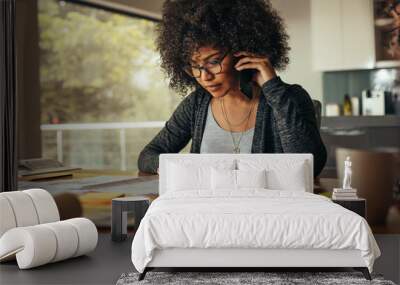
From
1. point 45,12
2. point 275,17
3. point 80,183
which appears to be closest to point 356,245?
point 275,17

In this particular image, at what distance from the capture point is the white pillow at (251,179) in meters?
6.60

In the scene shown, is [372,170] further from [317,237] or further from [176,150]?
[317,237]

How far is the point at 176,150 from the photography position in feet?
24.8

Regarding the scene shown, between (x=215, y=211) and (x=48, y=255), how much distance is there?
148 cm

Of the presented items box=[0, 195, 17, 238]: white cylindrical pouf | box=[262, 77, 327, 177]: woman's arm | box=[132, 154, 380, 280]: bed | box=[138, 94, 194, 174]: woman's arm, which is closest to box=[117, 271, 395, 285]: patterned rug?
box=[132, 154, 380, 280]: bed

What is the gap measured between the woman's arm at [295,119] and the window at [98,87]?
111 centimetres

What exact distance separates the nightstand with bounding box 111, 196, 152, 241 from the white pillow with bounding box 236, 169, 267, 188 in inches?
39.4

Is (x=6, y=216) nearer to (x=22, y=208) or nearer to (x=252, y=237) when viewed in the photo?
(x=22, y=208)

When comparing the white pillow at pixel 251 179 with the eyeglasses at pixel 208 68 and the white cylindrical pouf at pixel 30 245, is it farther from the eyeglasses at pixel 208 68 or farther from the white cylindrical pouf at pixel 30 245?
the white cylindrical pouf at pixel 30 245

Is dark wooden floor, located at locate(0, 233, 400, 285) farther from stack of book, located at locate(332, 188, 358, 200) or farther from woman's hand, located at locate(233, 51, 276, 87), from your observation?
woman's hand, located at locate(233, 51, 276, 87)

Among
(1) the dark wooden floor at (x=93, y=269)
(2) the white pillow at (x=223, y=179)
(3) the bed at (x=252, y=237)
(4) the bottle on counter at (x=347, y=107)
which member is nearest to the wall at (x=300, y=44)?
(4) the bottle on counter at (x=347, y=107)

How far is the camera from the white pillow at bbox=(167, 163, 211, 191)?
676 centimetres

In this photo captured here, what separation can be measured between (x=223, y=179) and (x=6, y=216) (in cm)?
207

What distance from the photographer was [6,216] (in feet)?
18.9
